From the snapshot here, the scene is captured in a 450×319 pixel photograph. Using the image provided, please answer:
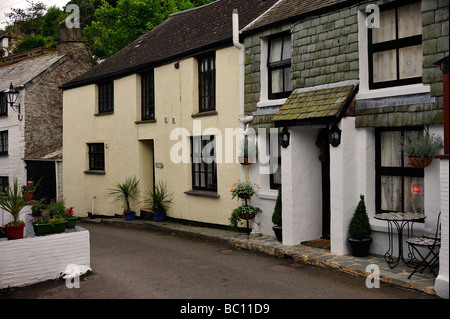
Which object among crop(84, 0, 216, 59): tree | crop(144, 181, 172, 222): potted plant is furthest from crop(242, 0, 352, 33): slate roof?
crop(84, 0, 216, 59): tree

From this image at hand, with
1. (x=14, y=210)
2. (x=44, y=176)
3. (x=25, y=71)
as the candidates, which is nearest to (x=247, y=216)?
(x=14, y=210)

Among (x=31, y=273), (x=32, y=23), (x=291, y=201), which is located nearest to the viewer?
(x=31, y=273)

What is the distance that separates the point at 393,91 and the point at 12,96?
62.9 feet

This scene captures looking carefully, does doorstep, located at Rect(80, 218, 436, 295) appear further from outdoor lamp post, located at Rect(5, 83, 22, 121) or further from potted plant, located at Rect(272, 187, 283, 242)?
outdoor lamp post, located at Rect(5, 83, 22, 121)

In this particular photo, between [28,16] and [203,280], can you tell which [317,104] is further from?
[28,16]

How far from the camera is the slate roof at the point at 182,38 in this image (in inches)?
531

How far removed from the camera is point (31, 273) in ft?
26.7

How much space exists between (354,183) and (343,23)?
11.0ft

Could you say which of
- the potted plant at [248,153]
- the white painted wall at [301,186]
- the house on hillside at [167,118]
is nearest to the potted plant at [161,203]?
the house on hillside at [167,118]

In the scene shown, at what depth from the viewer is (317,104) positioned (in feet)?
31.7

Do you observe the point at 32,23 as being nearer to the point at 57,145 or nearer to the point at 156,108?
the point at 57,145

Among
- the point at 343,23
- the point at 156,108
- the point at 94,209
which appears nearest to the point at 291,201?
the point at 343,23

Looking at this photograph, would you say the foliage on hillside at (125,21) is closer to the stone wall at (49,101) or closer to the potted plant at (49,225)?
the stone wall at (49,101)

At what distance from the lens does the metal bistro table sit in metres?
8.03
